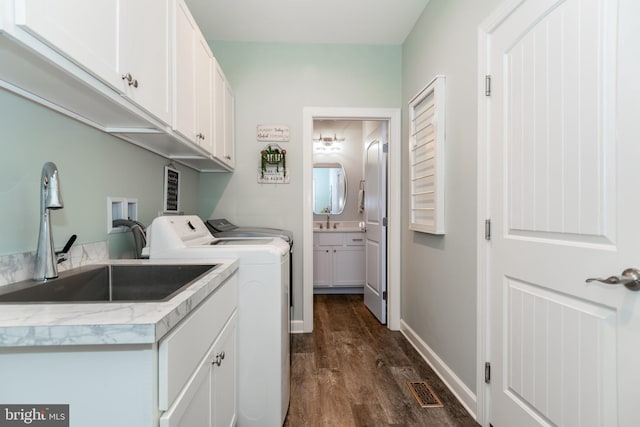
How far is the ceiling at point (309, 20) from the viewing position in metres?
2.36

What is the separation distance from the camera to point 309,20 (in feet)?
8.38

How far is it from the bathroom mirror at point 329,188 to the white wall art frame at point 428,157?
7.10 feet

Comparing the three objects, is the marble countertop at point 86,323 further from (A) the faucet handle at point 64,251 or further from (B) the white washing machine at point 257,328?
(B) the white washing machine at point 257,328

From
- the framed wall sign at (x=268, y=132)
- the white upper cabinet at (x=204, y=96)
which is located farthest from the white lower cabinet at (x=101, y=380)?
the framed wall sign at (x=268, y=132)

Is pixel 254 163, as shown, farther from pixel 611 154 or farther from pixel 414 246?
pixel 611 154

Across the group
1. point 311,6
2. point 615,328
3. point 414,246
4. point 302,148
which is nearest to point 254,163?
point 302,148

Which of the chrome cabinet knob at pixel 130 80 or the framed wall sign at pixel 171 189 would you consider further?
the framed wall sign at pixel 171 189

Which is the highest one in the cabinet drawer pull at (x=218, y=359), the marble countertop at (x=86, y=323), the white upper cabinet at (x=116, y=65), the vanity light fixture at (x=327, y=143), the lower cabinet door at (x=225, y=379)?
the vanity light fixture at (x=327, y=143)

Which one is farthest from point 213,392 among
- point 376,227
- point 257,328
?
point 376,227

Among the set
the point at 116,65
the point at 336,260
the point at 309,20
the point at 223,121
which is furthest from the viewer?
the point at 336,260

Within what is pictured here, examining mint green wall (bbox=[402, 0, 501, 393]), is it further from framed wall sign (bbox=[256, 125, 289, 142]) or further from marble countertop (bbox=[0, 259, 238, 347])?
marble countertop (bbox=[0, 259, 238, 347])

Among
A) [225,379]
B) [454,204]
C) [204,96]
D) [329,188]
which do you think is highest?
[204,96]

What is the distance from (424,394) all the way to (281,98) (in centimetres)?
257

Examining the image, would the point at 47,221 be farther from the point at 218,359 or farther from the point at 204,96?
the point at 204,96
